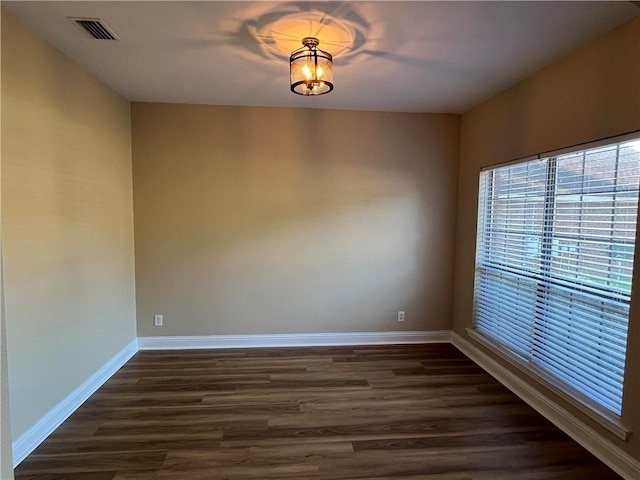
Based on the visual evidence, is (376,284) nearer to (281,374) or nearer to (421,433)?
(281,374)

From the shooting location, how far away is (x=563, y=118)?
241 cm


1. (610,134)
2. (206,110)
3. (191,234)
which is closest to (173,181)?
(191,234)

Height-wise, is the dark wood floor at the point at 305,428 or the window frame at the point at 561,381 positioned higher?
the window frame at the point at 561,381

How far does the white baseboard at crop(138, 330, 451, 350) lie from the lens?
3.66 metres

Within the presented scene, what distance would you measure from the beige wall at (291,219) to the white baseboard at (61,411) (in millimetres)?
571

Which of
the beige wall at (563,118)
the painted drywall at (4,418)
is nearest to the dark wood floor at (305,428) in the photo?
the beige wall at (563,118)

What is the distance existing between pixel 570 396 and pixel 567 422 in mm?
184

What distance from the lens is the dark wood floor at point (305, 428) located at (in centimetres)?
199

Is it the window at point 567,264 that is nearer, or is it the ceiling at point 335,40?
the ceiling at point 335,40

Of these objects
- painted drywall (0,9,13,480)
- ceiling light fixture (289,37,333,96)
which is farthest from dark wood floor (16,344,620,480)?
ceiling light fixture (289,37,333,96)

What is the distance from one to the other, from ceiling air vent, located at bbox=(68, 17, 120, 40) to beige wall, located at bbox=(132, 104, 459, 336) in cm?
131

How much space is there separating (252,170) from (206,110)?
2.46 ft

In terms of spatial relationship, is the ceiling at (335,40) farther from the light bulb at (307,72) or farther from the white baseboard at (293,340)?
the white baseboard at (293,340)

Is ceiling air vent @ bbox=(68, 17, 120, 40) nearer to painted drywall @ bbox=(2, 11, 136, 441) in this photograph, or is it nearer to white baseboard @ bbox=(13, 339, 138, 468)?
painted drywall @ bbox=(2, 11, 136, 441)
